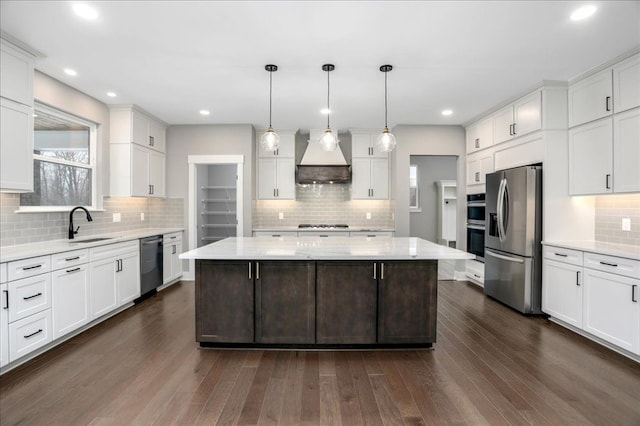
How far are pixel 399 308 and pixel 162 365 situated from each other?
2.05 metres

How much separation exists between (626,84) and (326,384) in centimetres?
378

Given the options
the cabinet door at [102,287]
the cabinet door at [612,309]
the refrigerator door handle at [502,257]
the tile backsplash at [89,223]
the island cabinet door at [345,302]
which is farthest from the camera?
the refrigerator door handle at [502,257]

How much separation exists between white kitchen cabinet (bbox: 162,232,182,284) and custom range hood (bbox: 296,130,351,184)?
228cm

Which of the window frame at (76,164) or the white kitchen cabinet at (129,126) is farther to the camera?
the white kitchen cabinet at (129,126)

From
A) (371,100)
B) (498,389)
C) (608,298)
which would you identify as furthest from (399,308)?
(371,100)

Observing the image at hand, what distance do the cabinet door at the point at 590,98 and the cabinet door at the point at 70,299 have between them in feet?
17.8

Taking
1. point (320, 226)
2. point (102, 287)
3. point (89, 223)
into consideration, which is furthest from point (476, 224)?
point (89, 223)

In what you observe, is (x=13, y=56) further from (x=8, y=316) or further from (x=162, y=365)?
(x=162, y=365)

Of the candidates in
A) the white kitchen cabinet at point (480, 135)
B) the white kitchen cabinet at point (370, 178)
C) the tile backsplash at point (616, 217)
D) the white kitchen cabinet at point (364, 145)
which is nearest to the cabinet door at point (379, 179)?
the white kitchen cabinet at point (370, 178)

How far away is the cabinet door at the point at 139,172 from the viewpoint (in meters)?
4.57

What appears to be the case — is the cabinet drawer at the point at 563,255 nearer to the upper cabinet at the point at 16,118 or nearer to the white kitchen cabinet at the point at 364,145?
the white kitchen cabinet at the point at 364,145

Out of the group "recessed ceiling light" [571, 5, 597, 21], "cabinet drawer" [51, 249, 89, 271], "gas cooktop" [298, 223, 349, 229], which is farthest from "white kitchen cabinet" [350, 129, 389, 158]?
"cabinet drawer" [51, 249, 89, 271]

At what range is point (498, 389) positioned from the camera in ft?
7.49

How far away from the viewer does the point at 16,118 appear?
2834 millimetres
